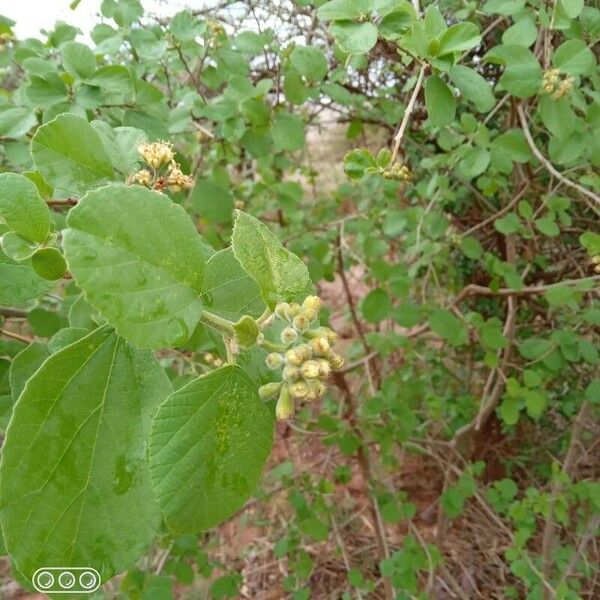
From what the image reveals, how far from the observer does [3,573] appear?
2.48m

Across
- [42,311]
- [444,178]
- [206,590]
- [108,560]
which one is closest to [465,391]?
[444,178]

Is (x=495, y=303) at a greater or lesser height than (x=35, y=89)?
lesser

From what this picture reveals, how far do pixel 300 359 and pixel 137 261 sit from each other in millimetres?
180

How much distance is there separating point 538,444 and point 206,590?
156cm

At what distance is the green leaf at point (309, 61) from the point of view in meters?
1.38

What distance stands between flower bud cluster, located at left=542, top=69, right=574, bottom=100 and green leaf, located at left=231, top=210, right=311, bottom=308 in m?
0.78

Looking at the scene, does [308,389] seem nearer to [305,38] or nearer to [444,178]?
[444,178]

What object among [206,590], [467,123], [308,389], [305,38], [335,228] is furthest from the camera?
[206,590]

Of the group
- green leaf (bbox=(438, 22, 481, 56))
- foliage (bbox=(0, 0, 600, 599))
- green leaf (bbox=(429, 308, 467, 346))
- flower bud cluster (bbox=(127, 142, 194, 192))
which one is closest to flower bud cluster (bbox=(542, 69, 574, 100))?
foliage (bbox=(0, 0, 600, 599))

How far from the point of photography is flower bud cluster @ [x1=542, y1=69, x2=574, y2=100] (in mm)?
1154

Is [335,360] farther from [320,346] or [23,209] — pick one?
[23,209]

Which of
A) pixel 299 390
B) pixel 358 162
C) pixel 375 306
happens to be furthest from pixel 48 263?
pixel 375 306

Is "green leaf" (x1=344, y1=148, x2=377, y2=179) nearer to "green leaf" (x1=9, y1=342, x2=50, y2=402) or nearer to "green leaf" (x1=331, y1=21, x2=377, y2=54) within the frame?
"green leaf" (x1=331, y1=21, x2=377, y2=54)

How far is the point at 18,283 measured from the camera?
715 mm
